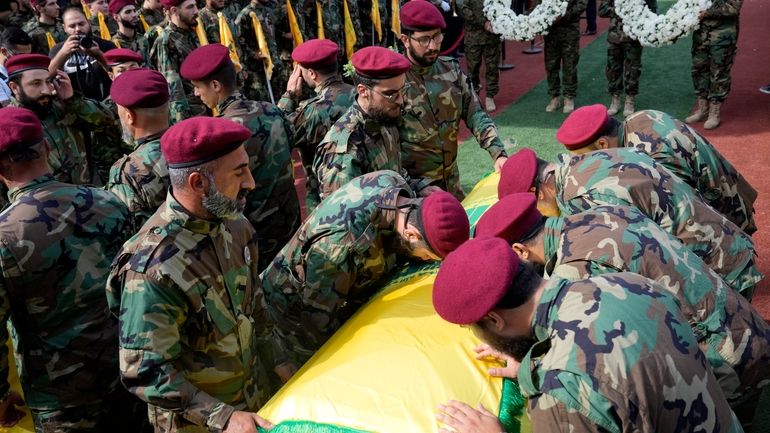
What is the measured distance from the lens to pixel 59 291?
2699 mm

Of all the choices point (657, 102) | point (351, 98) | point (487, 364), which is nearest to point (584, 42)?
point (657, 102)

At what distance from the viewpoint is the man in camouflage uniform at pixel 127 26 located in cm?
710

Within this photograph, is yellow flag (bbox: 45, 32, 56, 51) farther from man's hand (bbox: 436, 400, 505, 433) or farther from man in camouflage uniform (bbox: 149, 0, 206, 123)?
man's hand (bbox: 436, 400, 505, 433)

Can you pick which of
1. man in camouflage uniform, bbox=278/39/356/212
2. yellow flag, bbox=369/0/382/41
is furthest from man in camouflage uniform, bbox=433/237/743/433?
yellow flag, bbox=369/0/382/41

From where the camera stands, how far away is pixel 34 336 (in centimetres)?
272

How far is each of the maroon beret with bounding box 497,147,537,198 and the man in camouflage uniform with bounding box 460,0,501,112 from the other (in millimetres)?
5494

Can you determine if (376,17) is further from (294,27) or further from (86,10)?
(86,10)

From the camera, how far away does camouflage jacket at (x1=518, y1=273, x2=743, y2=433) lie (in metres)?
1.72

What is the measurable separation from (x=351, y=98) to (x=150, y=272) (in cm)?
259

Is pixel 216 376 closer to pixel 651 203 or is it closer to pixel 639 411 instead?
pixel 639 411

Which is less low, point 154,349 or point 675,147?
point 154,349

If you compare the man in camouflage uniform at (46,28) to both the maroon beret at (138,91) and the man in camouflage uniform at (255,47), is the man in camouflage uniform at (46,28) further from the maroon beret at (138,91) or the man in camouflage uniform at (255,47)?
the maroon beret at (138,91)

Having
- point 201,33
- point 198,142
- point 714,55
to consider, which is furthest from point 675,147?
point 201,33

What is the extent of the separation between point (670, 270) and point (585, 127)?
4.19ft
